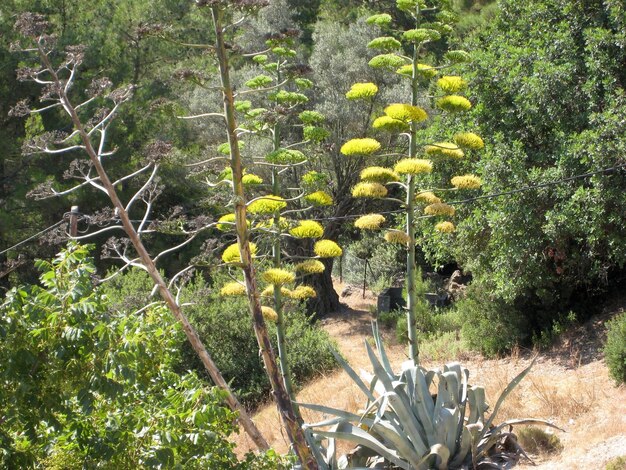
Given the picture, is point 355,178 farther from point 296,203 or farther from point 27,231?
point 27,231

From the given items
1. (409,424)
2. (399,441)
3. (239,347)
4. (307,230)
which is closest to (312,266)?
(307,230)

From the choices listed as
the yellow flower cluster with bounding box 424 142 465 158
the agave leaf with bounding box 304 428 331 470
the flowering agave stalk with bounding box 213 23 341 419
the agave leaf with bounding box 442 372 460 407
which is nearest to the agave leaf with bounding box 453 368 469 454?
the agave leaf with bounding box 442 372 460 407

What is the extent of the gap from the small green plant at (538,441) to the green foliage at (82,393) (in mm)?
5210

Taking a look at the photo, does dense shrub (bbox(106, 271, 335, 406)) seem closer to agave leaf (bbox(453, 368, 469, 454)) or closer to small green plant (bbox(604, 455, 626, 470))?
agave leaf (bbox(453, 368, 469, 454))

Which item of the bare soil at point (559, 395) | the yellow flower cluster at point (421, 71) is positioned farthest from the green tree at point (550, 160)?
the yellow flower cluster at point (421, 71)

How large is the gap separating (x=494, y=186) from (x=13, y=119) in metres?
11.4

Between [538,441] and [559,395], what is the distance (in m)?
1.71

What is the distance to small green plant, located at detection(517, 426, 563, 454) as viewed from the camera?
8.95 meters

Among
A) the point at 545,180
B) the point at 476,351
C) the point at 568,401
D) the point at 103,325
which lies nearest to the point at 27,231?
the point at 476,351

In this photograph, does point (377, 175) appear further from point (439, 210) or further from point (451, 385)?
point (451, 385)

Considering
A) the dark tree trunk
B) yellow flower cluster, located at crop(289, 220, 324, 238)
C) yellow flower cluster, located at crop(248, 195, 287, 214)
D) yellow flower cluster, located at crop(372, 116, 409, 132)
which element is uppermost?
yellow flower cluster, located at crop(372, 116, 409, 132)

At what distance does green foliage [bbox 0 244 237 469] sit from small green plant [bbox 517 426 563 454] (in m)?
5.21

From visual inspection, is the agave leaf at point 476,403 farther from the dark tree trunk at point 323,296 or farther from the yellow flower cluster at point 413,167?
the dark tree trunk at point 323,296

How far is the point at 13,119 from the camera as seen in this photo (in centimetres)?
1898
